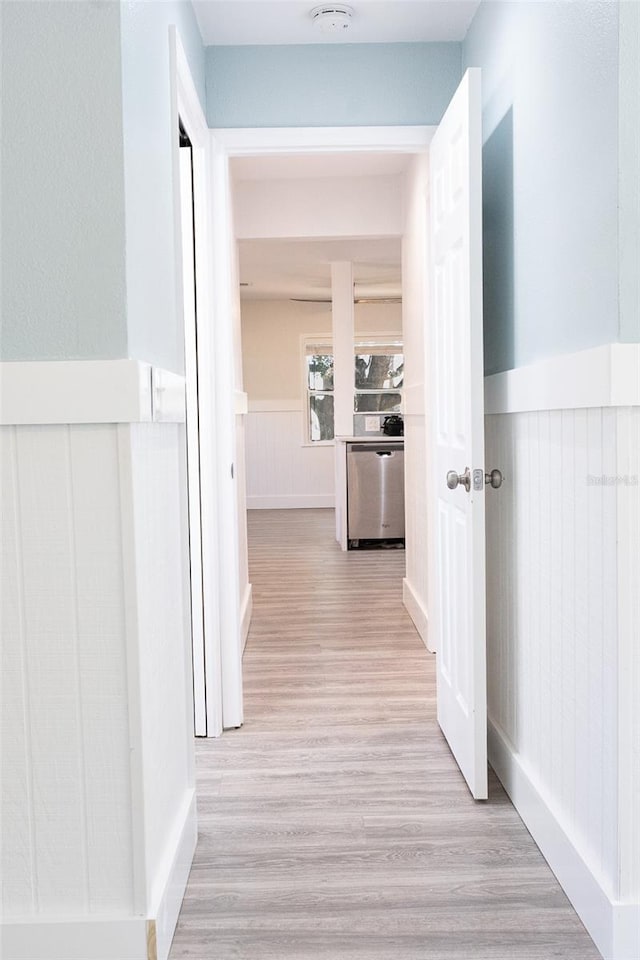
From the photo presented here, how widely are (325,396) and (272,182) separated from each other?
493 cm

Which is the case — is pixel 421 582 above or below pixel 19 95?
below

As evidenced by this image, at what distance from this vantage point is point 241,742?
291cm

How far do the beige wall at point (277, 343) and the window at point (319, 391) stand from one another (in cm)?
12

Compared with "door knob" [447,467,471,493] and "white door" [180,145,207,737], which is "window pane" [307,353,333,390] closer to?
"white door" [180,145,207,737]

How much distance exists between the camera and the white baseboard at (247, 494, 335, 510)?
985cm

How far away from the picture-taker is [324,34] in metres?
2.90

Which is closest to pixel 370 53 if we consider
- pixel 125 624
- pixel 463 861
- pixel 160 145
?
pixel 160 145

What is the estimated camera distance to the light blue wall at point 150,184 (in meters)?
1.65

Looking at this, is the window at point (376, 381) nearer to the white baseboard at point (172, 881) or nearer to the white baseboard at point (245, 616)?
the white baseboard at point (245, 616)

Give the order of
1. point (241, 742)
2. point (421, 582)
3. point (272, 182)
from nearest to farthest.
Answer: point (241, 742) → point (421, 582) → point (272, 182)

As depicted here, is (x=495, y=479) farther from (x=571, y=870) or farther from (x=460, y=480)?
(x=571, y=870)

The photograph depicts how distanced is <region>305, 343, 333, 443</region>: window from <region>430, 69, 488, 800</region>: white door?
703cm

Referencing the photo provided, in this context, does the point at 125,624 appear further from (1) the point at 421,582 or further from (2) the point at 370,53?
(1) the point at 421,582

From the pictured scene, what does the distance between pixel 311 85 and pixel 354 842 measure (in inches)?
94.7
